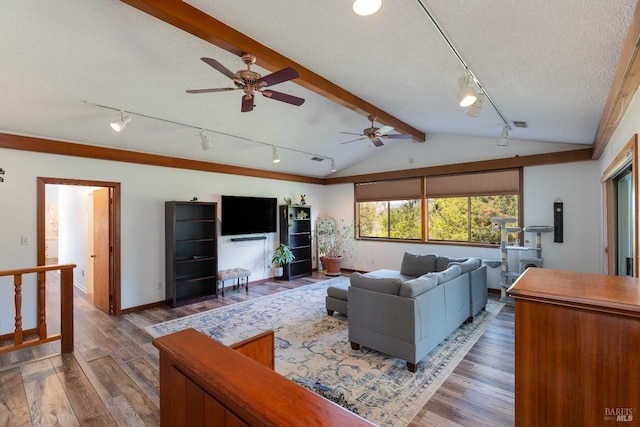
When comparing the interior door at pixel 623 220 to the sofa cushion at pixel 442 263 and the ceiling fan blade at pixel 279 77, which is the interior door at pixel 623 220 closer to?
the sofa cushion at pixel 442 263

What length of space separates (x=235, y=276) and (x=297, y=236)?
214 cm

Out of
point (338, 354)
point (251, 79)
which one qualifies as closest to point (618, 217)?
point (338, 354)

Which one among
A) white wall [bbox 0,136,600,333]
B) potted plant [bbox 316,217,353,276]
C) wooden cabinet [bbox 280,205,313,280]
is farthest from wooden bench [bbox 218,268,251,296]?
potted plant [bbox 316,217,353,276]

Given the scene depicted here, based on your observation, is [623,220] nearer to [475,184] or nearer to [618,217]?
[618,217]

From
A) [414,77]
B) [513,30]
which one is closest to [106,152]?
[414,77]

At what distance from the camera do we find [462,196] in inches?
242

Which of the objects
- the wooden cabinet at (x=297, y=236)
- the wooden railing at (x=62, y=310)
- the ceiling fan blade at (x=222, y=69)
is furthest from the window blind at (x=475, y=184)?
the wooden railing at (x=62, y=310)

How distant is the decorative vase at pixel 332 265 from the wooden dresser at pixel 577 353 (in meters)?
6.14

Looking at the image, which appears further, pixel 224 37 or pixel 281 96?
pixel 281 96

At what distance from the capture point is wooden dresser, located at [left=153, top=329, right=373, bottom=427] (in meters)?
0.69

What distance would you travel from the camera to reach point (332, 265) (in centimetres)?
754

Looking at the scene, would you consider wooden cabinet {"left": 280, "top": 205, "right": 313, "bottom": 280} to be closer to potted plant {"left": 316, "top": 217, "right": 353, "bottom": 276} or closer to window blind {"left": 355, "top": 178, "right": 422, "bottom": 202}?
potted plant {"left": 316, "top": 217, "right": 353, "bottom": 276}

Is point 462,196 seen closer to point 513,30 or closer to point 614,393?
point 513,30

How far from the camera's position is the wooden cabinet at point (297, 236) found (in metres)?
7.20
